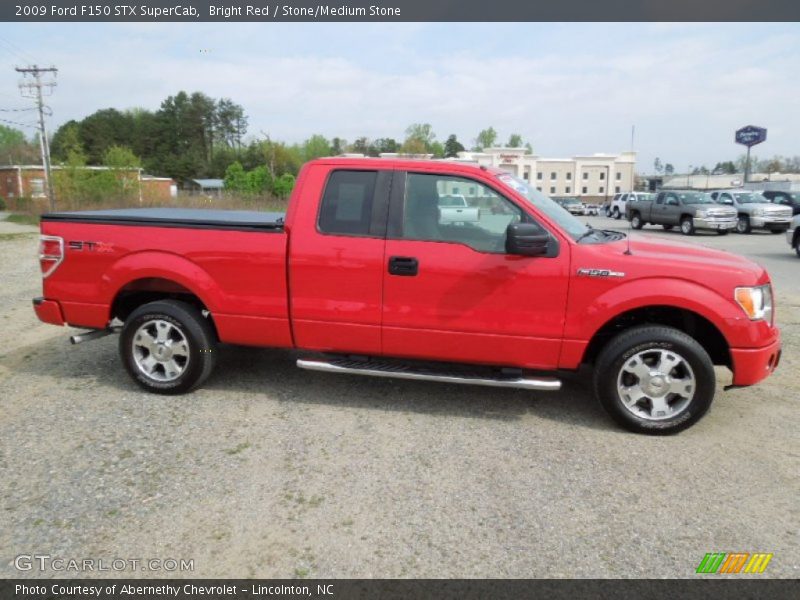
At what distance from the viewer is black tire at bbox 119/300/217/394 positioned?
4723 mm

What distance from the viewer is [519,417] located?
4500 mm

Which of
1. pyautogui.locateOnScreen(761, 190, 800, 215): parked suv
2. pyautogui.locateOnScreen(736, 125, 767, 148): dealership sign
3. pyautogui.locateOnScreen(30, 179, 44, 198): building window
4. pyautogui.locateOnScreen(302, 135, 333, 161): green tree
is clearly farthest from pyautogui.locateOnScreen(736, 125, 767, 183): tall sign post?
pyautogui.locateOnScreen(30, 179, 44, 198): building window

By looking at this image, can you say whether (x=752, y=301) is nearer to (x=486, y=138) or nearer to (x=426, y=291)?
(x=426, y=291)

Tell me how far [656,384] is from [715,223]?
71.5 ft

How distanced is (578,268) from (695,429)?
1.56 meters

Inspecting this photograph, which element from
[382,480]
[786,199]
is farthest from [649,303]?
[786,199]

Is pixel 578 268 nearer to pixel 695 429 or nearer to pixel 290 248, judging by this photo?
pixel 695 429

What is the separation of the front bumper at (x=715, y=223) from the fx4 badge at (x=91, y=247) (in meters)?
23.4

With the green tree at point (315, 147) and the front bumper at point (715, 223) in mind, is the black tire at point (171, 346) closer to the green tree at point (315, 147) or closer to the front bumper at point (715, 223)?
the front bumper at point (715, 223)

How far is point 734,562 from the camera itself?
9.19 feet

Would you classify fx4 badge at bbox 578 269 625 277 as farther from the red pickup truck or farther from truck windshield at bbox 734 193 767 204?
truck windshield at bbox 734 193 767 204

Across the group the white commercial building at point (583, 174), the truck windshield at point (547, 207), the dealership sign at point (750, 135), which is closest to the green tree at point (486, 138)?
the white commercial building at point (583, 174)
